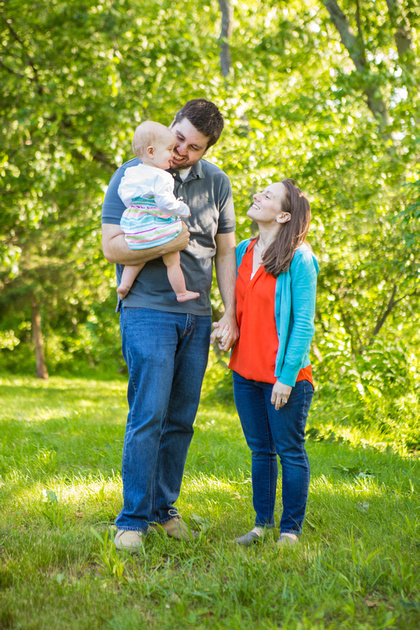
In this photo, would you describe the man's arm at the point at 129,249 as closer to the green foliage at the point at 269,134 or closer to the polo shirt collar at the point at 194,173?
the polo shirt collar at the point at 194,173

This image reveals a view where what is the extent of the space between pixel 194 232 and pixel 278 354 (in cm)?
78

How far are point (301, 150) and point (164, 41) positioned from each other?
3.08 meters

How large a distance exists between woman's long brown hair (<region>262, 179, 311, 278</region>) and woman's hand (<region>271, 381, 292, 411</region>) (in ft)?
1.83

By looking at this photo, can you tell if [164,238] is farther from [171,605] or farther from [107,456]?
[107,456]

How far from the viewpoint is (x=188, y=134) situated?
2.69 metres

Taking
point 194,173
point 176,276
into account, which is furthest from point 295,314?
point 194,173

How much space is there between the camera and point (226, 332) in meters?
2.85

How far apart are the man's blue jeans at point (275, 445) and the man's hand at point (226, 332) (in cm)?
19

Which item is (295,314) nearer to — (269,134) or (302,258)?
(302,258)

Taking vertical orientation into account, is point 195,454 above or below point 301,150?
below

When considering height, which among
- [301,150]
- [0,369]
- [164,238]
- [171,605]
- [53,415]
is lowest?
[0,369]

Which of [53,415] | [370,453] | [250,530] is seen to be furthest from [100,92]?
[250,530]

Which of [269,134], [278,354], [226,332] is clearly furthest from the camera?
[269,134]

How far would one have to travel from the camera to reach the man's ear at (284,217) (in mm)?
2752
